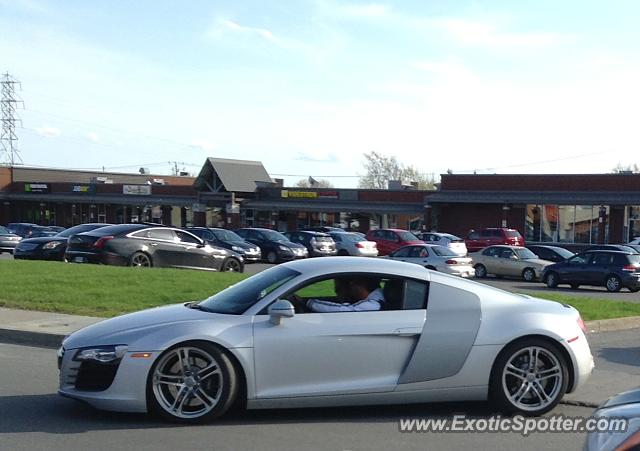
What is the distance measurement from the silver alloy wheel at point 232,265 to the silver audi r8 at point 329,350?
47.9ft

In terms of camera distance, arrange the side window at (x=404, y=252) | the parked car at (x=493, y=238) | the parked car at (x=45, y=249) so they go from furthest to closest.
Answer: the parked car at (x=493, y=238), the side window at (x=404, y=252), the parked car at (x=45, y=249)

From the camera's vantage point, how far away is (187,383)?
20.9 ft

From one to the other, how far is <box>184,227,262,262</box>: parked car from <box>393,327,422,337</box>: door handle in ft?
83.6

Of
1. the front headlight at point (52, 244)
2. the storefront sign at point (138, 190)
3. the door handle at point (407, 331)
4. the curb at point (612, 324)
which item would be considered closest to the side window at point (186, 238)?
the front headlight at point (52, 244)

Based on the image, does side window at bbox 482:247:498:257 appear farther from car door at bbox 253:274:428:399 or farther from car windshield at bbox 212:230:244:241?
car door at bbox 253:274:428:399

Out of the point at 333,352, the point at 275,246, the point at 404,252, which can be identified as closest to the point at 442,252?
the point at 404,252

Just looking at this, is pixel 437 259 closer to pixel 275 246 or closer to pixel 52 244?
pixel 275 246

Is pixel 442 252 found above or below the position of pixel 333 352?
below

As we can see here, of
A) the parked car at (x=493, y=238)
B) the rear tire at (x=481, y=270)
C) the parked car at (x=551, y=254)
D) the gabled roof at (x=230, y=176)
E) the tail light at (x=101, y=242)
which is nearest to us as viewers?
the tail light at (x=101, y=242)

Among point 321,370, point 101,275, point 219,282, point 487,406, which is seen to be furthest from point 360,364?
point 101,275

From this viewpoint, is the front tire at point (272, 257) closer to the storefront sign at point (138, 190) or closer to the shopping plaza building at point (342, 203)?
the shopping plaza building at point (342, 203)

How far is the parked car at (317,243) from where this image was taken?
36.8 m

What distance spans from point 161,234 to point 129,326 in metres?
14.5

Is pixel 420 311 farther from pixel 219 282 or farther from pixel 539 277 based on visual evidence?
pixel 539 277
